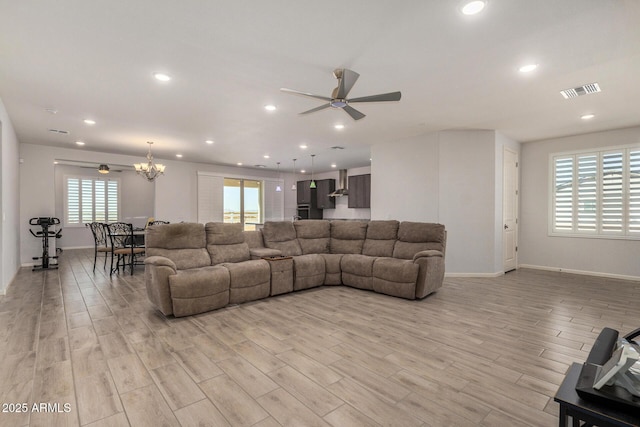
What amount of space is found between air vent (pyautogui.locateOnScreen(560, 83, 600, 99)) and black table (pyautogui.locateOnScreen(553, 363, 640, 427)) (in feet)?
12.5

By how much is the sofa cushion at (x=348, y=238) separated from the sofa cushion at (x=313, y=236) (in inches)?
5.9

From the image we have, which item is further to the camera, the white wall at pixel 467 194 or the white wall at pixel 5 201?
the white wall at pixel 467 194

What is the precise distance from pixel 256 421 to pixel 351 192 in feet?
27.4

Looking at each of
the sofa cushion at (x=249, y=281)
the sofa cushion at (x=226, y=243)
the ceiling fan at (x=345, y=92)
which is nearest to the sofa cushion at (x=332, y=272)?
the sofa cushion at (x=249, y=281)

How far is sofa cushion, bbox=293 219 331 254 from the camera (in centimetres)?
533

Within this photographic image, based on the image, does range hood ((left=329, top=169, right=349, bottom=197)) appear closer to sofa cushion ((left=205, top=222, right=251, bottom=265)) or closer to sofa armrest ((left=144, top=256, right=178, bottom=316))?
sofa cushion ((left=205, top=222, right=251, bottom=265))

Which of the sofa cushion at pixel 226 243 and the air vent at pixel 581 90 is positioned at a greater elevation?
the air vent at pixel 581 90

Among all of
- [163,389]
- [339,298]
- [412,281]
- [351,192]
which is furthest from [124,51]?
[351,192]

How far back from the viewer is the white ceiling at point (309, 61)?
87.4 inches

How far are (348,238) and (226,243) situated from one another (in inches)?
84.7

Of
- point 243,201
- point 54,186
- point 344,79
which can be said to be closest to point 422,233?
point 344,79

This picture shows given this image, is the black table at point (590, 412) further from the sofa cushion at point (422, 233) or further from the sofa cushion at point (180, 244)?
the sofa cushion at point (180, 244)

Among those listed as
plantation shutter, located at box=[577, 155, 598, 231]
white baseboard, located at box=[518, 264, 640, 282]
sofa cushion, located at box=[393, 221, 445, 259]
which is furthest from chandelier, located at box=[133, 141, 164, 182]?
plantation shutter, located at box=[577, 155, 598, 231]

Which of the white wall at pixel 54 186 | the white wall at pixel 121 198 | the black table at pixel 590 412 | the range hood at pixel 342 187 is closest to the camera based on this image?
the black table at pixel 590 412
